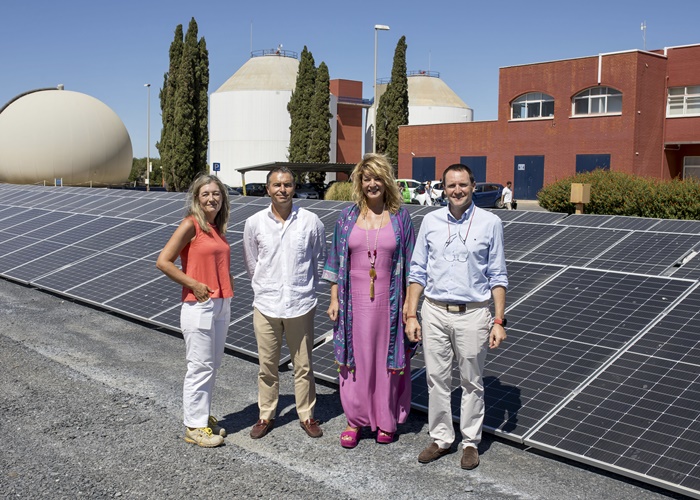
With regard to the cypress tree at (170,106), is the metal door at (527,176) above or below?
below

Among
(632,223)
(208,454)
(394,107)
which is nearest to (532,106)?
(394,107)

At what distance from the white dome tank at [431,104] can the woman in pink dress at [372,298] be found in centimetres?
6342

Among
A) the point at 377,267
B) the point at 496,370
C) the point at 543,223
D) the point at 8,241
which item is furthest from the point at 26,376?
the point at 8,241

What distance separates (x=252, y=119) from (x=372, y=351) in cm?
5821

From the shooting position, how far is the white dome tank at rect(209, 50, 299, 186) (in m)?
61.1

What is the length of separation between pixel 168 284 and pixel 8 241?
19.4 feet

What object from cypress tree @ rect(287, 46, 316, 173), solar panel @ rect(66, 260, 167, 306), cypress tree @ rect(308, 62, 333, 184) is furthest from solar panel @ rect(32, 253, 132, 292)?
cypress tree @ rect(287, 46, 316, 173)

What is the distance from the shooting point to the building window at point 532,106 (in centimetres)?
4044

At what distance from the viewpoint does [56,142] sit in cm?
4419

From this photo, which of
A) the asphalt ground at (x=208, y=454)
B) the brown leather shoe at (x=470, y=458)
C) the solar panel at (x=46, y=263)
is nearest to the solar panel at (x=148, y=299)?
the asphalt ground at (x=208, y=454)

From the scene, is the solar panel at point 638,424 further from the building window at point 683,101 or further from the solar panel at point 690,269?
the building window at point 683,101

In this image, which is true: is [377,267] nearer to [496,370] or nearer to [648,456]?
[496,370]

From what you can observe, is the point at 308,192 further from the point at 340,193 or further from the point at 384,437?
the point at 384,437

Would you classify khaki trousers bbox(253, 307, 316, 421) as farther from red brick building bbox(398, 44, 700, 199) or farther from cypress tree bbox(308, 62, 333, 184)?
cypress tree bbox(308, 62, 333, 184)
